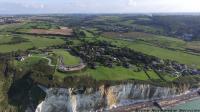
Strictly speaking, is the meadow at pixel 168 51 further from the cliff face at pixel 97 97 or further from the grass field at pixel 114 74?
the cliff face at pixel 97 97

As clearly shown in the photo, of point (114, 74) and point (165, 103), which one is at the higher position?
point (114, 74)

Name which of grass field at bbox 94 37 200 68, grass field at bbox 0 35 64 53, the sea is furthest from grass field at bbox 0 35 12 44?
the sea

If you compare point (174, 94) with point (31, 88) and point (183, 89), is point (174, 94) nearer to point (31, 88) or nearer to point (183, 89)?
point (183, 89)

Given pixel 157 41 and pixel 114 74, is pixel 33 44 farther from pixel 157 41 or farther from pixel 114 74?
pixel 157 41

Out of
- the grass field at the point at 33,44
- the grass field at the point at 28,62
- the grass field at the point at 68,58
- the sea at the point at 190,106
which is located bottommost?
the sea at the point at 190,106

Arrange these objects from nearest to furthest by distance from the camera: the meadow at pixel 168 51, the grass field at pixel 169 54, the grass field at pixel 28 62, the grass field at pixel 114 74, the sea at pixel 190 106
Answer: the grass field at pixel 114 74 → the grass field at pixel 28 62 → the sea at pixel 190 106 → the grass field at pixel 169 54 → the meadow at pixel 168 51

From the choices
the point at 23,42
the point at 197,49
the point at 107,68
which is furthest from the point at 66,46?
the point at 197,49

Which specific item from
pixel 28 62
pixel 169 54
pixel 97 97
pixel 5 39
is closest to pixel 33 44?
pixel 5 39

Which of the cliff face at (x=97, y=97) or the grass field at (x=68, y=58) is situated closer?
the cliff face at (x=97, y=97)

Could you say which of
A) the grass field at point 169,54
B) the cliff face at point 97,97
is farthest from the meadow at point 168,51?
the cliff face at point 97,97
